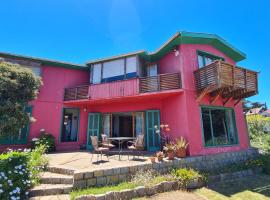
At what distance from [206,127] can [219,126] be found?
1.33 meters

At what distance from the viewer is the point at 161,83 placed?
35.1 ft

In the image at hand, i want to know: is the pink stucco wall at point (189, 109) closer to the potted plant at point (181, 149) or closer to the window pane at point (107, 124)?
the potted plant at point (181, 149)

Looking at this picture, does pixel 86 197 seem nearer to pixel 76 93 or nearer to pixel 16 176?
pixel 16 176

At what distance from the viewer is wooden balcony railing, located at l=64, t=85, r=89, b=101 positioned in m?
12.9

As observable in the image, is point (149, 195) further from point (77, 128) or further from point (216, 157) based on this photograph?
point (77, 128)

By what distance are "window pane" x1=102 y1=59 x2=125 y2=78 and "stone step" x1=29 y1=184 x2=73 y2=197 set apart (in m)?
8.58

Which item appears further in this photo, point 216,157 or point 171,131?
point 171,131

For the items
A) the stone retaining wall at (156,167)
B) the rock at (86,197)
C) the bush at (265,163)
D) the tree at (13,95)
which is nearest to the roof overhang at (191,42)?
the tree at (13,95)

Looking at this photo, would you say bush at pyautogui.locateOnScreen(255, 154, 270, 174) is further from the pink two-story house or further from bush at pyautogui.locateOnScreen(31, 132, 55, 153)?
bush at pyautogui.locateOnScreen(31, 132, 55, 153)

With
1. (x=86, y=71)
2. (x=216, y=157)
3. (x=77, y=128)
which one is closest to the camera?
(x=216, y=157)

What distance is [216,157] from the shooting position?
9.66 meters

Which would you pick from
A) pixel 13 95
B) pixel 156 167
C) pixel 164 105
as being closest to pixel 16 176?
pixel 13 95

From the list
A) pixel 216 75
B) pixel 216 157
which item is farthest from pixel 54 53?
pixel 216 157

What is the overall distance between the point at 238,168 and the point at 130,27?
34.2ft
